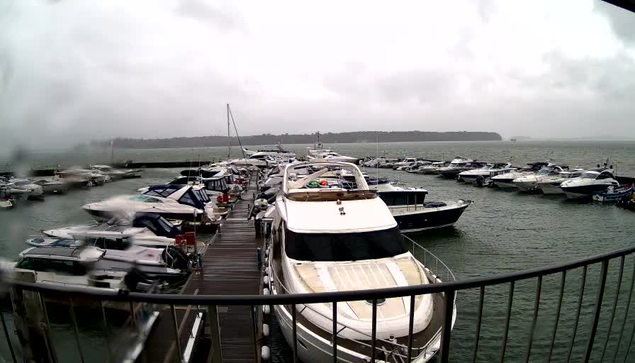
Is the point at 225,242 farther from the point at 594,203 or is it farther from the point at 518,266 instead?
the point at 594,203

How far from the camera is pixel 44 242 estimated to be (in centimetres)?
1048

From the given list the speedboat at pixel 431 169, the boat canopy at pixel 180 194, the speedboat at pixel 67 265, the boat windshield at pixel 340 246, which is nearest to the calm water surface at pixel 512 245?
the speedboat at pixel 67 265

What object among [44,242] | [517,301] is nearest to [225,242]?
[44,242]

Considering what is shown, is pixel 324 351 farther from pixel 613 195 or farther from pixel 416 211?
pixel 613 195

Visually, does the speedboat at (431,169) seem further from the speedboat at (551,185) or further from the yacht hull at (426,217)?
the yacht hull at (426,217)

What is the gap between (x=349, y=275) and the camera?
7008mm

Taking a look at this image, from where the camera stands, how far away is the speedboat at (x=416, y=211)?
62.3ft

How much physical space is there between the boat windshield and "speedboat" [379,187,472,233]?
11.3 metres

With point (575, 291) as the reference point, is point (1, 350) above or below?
above

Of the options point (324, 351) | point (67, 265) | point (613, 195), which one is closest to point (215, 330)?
point (324, 351)

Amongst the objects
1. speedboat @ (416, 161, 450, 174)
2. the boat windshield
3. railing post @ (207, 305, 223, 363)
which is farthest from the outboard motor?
speedboat @ (416, 161, 450, 174)

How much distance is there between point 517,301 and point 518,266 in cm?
407

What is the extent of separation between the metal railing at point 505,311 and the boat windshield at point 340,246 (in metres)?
1.69

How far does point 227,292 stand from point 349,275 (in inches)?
172
